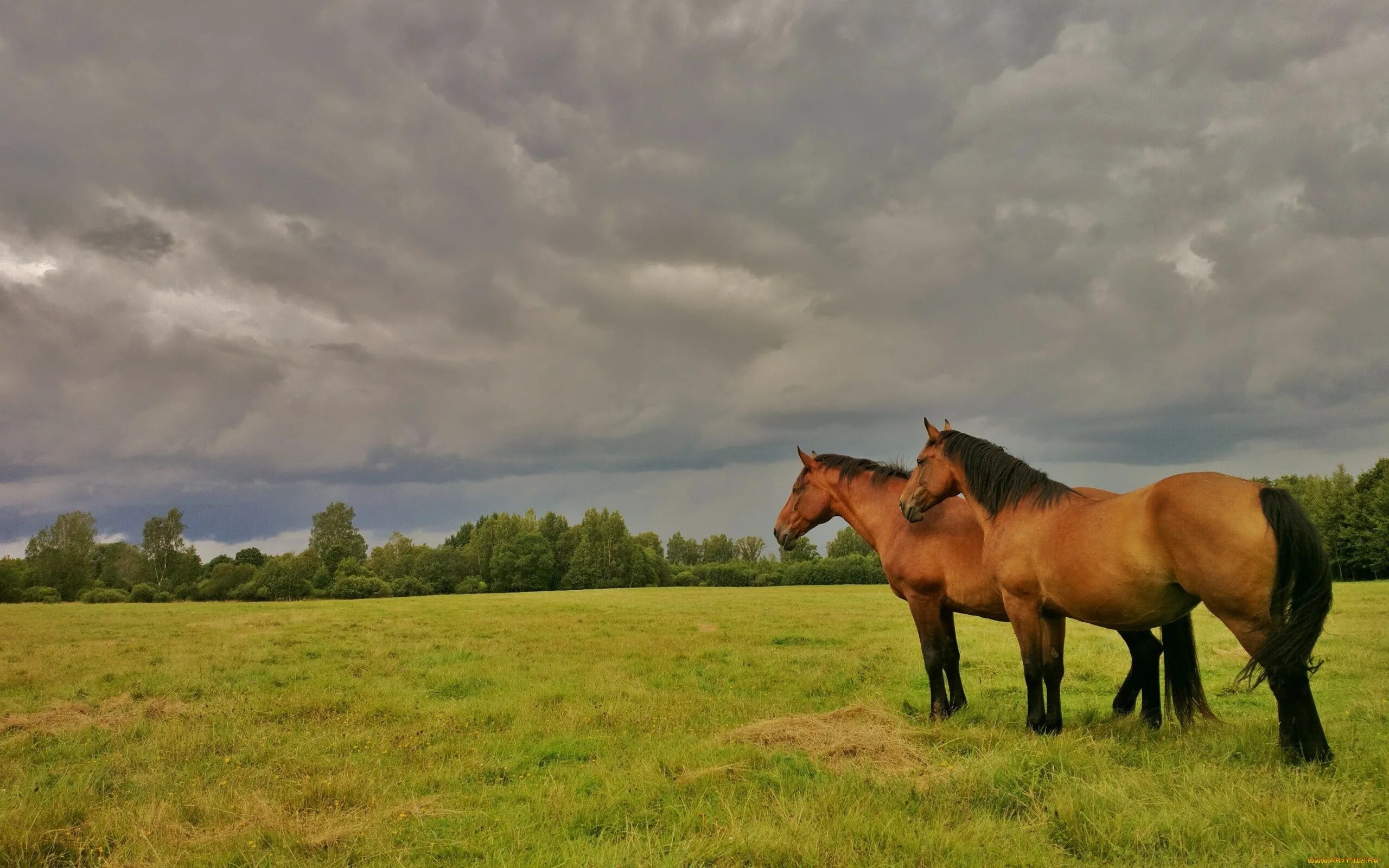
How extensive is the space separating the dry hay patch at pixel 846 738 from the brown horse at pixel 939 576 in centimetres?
112

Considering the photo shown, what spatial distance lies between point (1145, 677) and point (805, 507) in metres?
4.44

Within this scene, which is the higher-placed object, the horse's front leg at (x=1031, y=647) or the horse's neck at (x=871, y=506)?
the horse's neck at (x=871, y=506)

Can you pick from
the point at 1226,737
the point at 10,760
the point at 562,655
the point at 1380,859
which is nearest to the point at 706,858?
the point at 1380,859

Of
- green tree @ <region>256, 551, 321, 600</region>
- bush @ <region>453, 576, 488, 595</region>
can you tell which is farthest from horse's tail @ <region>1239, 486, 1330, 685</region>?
bush @ <region>453, 576, 488, 595</region>

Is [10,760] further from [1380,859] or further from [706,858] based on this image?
[1380,859]

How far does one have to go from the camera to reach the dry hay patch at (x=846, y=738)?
537 centimetres

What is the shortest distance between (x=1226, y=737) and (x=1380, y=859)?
2660 millimetres

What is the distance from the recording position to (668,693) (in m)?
9.55

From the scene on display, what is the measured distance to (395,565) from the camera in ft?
257

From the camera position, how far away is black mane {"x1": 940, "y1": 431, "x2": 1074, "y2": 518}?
6.75m

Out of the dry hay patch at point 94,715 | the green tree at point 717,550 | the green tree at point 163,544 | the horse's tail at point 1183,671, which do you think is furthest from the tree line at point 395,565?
the horse's tail at point 1183,671

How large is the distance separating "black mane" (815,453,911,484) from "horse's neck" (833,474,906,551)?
58 mm

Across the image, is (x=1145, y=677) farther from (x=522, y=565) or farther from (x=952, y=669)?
(x=522, y=565)

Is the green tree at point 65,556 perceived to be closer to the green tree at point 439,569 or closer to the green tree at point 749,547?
the green tree at point 439,569
